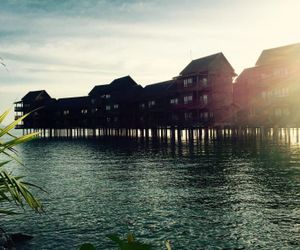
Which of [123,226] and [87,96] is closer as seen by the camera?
[123,226]

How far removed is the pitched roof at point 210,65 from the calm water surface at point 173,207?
1187 inches

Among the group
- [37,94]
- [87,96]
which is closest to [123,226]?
[87,96]

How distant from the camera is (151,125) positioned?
71.2 metres

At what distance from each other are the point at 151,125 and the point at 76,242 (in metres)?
58.6

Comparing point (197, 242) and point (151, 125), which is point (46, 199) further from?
point (151, 125)

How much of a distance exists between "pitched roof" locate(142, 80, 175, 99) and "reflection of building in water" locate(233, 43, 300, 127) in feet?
46.8

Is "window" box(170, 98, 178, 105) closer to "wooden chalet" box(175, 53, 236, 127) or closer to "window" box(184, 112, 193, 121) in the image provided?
"wooden chalet" box(175, 53, 236, 127)

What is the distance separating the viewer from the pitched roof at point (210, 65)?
5863cm

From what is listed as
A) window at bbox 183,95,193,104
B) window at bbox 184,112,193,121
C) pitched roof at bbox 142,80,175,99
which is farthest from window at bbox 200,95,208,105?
pitched roof at bbox 142,80,175,99

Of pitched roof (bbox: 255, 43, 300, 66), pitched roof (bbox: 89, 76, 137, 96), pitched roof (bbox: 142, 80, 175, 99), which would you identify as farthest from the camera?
pitched roof (bbox: 89, 76, 137, 96)

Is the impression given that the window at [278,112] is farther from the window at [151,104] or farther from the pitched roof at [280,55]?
the window at [151,104]

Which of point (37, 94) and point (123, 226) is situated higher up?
point (37, 94)

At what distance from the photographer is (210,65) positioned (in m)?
58.4

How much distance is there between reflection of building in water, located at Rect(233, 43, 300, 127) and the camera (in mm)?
52031
